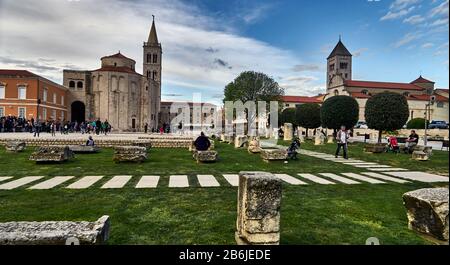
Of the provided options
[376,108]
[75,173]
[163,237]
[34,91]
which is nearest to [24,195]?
[75,173]

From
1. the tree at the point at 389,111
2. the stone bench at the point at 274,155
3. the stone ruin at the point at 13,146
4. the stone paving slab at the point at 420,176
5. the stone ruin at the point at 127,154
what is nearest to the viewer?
the stone paving slab at the point at 420,176

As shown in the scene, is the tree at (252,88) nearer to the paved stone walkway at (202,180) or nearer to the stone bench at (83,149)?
the stone bench at (83,149)

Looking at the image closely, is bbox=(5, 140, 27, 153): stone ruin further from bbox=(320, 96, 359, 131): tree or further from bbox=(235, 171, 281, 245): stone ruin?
Result: bbox=(320, 96, 359, 131): tree

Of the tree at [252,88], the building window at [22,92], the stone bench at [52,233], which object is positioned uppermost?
the tree at [252,88]

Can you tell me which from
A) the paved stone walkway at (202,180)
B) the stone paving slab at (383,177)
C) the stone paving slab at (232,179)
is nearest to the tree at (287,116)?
the stone paving slab at (383,177)

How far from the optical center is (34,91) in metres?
42.8

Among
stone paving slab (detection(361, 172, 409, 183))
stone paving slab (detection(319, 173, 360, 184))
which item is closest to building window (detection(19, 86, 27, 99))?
stone paving slab (detection(319, 173, 360, 184))

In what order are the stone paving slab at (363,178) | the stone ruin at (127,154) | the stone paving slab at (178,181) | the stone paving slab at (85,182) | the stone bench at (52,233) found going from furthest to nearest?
1. the stone ruin at (127,154)
2. the stone paving slab at (363,178)
3. the stone paving slab at (178,181)
4. the stone paving slab at (85,182)
5. the stone bench at (52,233)

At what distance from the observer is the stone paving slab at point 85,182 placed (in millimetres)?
6738

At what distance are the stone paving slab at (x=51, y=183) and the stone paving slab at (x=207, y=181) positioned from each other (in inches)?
A: 139

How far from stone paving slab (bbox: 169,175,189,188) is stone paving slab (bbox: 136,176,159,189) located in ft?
1.28

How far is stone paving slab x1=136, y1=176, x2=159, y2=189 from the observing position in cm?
688

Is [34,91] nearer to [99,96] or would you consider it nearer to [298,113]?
[99,96]

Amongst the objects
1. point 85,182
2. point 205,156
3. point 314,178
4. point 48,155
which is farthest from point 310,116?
point 85,182
